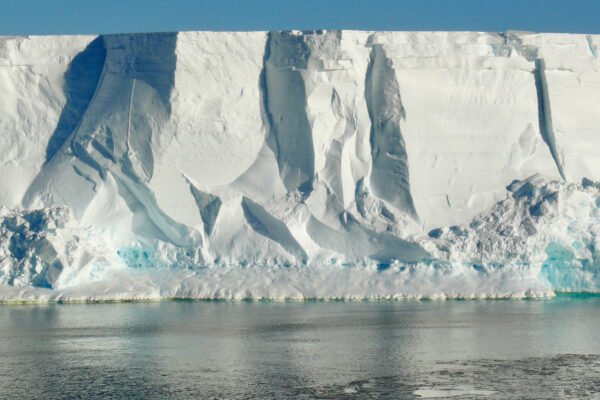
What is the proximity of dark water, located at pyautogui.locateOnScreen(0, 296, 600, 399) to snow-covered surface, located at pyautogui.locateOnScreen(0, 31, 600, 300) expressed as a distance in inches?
56.1

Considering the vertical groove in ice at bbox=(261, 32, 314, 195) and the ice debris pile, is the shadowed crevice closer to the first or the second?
the ice debris pile

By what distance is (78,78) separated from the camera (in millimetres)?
29938

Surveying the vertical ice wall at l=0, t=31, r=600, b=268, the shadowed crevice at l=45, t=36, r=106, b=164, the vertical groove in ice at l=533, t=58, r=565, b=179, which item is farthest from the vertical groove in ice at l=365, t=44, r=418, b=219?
the shadowed crevice at l=45, t=36, r=106, b=164

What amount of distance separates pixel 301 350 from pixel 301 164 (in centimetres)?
1041

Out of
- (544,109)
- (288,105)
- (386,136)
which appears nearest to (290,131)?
(288,105)

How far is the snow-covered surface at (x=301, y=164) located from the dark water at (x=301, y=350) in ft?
4.67

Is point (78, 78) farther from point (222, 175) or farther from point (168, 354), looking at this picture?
point (168, 354)

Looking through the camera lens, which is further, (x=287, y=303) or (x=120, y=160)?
(x=120, y=160)

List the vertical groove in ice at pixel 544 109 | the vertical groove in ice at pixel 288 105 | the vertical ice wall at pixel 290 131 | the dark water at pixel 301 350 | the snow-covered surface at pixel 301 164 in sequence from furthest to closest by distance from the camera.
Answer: the vertical groove in ice at pixel 544 109
the vertical groove in ice at pixel 288 105
the vertical ice wall at pixel 290 131
the snow-covered surface at pixel 301 164
the dark water at pixel 301 350

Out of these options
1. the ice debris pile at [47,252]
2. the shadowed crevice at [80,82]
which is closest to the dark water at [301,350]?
the ice debris pile at [47,252]

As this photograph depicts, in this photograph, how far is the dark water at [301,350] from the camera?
1573 centimetres

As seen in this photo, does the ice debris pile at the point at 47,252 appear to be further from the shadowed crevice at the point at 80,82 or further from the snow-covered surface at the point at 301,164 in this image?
the shadowed crevice at the point at 80,82

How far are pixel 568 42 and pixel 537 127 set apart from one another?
2.58 meters

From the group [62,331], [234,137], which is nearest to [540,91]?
[234,137]
